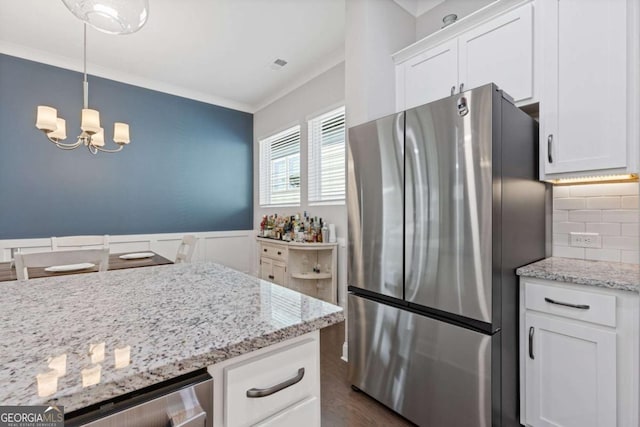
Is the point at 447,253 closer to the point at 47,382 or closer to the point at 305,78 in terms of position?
the point at 47,382

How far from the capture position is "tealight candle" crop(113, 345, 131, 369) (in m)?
0.51

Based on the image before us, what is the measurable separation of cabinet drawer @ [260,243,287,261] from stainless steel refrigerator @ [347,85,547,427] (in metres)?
1.74

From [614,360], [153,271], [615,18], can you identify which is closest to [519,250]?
[614,360]

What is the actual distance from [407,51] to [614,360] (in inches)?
88.0

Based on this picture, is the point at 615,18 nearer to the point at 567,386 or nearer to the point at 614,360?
the point at 614,360

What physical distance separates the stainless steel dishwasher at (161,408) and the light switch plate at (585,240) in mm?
2201

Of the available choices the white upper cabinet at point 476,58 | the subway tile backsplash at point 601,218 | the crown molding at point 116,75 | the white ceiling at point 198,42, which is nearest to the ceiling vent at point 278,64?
the white ceiling at point 198,42

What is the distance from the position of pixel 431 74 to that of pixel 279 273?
264 centimetres

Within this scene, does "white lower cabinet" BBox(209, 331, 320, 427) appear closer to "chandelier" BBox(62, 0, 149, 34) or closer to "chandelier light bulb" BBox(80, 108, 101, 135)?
"chandelier" BBox(62, 0, 149, 34)

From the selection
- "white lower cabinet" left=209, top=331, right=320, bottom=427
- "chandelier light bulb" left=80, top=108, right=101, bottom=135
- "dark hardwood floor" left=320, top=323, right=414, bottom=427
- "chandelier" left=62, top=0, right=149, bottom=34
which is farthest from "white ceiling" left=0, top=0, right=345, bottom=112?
"dark hardwood floor" left=320, top=323, right=414, bottom=427

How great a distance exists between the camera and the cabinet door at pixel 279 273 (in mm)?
3479

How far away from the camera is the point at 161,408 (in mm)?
502

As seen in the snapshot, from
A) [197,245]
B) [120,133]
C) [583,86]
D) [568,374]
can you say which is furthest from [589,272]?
[197,245]

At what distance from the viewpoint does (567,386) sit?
1387 mm
